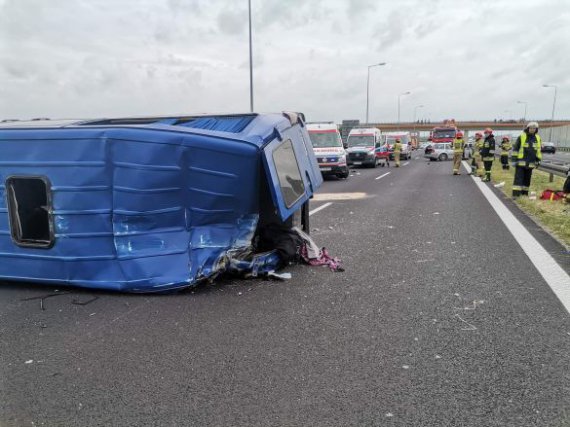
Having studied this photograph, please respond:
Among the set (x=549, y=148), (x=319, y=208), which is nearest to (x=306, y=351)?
(x=319, y=208)

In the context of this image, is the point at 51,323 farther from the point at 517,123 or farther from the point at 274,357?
the point at 517,123

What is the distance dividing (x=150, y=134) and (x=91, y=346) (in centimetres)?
204

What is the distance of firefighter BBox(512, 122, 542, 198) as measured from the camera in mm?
10727

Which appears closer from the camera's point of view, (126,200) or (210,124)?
(126,200)

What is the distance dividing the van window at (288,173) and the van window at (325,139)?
564 inches

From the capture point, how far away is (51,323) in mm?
4020

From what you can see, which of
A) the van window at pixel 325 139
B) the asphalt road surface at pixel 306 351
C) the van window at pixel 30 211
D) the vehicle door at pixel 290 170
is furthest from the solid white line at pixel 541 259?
the van window at pixel 325 139

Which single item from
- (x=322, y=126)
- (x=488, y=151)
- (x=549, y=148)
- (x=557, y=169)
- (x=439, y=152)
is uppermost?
(x=322, y=126)

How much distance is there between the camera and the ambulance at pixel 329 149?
19234 mm


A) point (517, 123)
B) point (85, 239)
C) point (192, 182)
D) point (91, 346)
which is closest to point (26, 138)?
point (85, 239)

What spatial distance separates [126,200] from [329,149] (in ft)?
50.8

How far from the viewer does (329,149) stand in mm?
19578

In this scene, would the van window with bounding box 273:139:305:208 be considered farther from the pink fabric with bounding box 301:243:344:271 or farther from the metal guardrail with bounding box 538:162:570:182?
the metal guardrail with bounding box 538:162:570:182

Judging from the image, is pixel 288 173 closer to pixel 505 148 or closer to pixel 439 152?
pixel 505 148
